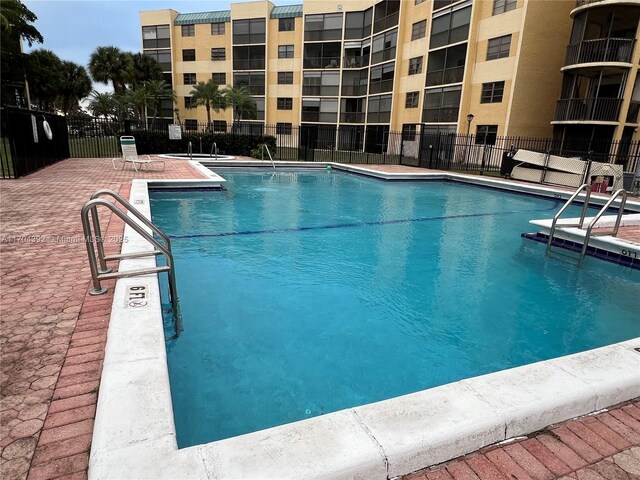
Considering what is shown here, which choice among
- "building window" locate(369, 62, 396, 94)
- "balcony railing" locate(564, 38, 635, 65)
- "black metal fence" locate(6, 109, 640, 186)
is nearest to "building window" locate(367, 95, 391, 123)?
"building window" locate(369, 62, 396, 94)

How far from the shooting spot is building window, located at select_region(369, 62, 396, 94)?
104 ft

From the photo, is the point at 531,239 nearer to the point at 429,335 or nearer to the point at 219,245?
the point at 429,335

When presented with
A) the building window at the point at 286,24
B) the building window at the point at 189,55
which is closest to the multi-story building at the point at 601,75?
the building window at the point at 286,24

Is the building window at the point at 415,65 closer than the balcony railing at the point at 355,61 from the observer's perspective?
Yes

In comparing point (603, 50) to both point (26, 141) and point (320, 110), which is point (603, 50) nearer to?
point (320, 110)

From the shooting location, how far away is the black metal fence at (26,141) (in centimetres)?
1014

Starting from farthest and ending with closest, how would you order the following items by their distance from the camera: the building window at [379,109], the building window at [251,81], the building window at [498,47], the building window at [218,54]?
the building window at [218,54], the building window at [251,81], the building window at [379,109], the building window at [498,47]

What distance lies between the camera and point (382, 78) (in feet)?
108

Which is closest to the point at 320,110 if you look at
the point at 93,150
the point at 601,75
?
the point at 93,150

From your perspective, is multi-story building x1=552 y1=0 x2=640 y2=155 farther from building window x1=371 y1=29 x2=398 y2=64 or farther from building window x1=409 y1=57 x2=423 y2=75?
building window x1=371 y1=29 x2=398 y2=64

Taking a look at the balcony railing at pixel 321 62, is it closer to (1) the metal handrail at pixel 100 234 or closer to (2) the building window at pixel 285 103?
(2) the building window at pixel 285 103

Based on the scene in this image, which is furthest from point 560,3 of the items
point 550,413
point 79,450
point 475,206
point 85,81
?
point 85,81

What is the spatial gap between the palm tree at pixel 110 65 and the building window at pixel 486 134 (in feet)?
108

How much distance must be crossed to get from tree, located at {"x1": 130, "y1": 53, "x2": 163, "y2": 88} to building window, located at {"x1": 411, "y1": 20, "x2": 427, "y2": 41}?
2617 cm
